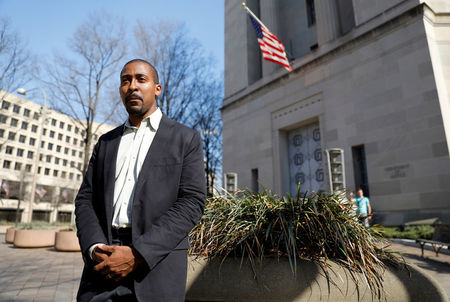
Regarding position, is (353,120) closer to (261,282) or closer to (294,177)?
(294,177)

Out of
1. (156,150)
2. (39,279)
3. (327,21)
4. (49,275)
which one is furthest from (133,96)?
(327,21)

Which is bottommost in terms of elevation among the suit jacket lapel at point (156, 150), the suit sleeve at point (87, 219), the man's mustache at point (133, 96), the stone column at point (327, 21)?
the suit sleeve at point (87, 219)

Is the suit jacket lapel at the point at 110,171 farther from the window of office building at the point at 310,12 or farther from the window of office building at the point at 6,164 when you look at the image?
the window of office building at the point at 6,164

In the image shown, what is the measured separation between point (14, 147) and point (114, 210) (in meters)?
72.2

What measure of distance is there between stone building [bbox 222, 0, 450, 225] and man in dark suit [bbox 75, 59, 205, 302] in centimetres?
1176

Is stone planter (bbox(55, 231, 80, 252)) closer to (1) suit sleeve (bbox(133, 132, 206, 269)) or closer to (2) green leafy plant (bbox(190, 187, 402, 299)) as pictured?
(2) green leafy plant (bbox(190, 187, 402, 299))

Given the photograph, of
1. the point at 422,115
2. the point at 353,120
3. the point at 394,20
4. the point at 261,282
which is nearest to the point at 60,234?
the point at 261,282

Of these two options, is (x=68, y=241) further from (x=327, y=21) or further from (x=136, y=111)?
(x=327, y=21)

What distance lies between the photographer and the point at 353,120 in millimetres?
13500

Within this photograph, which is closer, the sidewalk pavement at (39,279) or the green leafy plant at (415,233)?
the sidewalk pavement at (39,279)

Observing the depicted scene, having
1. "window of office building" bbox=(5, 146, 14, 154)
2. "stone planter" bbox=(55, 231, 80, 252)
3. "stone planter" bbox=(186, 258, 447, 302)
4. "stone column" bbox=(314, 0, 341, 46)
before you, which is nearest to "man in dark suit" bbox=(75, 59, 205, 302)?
"stone planter" bbox=(186, 258, 447, 302)

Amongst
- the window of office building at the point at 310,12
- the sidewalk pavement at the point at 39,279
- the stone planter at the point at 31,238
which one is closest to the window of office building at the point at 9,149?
the stone planter at the point at 31,238

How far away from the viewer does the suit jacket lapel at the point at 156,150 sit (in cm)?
167

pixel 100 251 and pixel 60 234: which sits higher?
pixel 100 251
